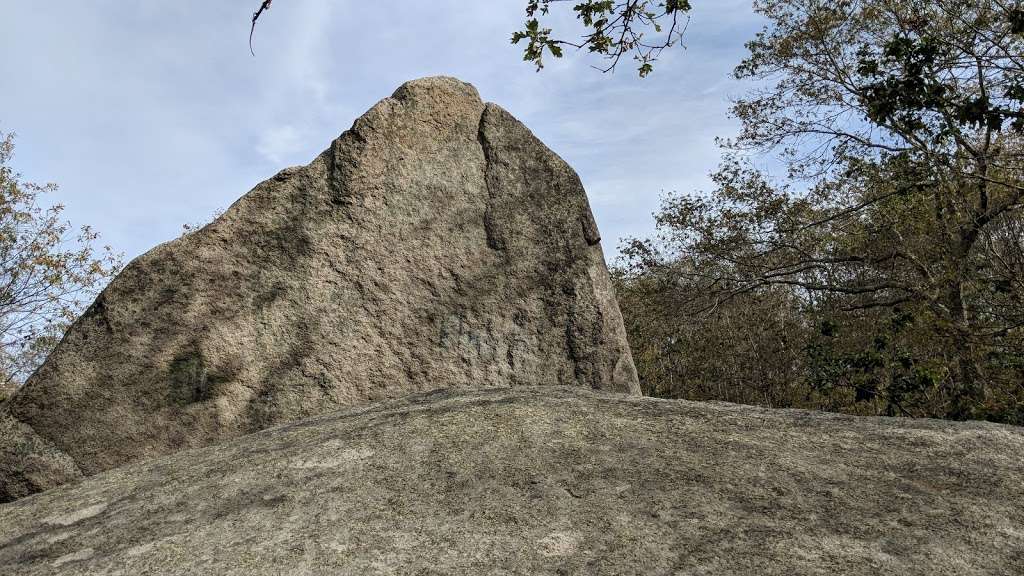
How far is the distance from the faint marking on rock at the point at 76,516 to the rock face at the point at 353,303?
1.02m

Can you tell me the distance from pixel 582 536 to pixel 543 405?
3.87ft

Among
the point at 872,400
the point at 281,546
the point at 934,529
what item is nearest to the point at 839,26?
the point at 872,400

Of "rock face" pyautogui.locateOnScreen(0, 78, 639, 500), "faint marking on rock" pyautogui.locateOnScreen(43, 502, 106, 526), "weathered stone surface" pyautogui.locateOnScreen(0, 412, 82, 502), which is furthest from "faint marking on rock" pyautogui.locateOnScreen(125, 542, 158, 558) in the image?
"weathered stone surface" pyautogui.locateOnScreen(0, 412, 82, 502)

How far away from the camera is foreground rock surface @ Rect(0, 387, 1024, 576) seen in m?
2.34

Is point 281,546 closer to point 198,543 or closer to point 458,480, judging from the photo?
point 198,543

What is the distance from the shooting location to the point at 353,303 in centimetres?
457

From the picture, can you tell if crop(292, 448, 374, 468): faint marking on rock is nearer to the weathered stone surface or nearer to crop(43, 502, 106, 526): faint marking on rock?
crop(43, 502, 106, 526): faint marking on rock

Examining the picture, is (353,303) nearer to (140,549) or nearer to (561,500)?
(140,549)

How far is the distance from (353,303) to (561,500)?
7.51 ft

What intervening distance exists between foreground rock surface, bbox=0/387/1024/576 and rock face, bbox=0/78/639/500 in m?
0.66

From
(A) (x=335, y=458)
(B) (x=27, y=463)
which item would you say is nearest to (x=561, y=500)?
(A) (x=335, y=458)

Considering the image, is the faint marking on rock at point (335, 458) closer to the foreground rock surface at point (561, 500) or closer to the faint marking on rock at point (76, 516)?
the foreground rock surface at point (561, 500)

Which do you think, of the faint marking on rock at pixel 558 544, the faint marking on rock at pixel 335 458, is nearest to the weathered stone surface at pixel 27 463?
the faint marking on rock at pixel 335 458

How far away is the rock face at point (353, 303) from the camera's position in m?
4.26
